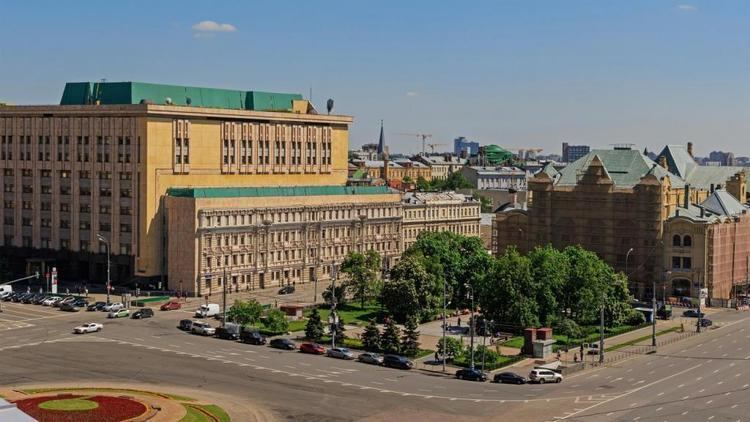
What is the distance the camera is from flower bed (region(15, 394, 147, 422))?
72.9m

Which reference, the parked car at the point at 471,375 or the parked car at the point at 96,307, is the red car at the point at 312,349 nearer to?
the parked car at the point at 471,375

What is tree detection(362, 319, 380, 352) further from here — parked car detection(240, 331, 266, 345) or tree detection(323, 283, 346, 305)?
tree detection(323, 283, 346, 305)

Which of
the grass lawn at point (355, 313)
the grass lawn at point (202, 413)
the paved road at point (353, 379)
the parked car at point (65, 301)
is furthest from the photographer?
the parked car at point (65, 301)

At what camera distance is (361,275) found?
144125 millimetres

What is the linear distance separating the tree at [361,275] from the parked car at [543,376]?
50.0m

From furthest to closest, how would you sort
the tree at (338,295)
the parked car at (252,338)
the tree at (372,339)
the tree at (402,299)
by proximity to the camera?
the tree at (338,295)
the tree at (402,299)
the parked car at (252,338)
the tree at (372,339)

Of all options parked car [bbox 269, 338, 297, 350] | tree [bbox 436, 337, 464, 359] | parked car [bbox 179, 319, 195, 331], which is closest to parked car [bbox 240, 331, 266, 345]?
parked car [bbox 269, 338, 297, 350]

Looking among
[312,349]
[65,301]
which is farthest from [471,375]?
[65,301]

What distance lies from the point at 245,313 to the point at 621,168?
7742 centimetres

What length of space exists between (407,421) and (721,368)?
43.0 meters

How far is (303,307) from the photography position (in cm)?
14025

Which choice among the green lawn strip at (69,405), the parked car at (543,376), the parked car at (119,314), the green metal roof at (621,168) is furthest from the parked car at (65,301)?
the green metal roof at (621,168)

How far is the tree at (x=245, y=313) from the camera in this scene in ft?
403

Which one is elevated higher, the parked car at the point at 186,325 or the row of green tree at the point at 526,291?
the row of green tree at the point at 526,291
